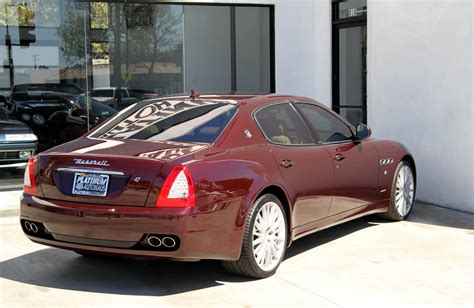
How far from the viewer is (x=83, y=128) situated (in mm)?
11312

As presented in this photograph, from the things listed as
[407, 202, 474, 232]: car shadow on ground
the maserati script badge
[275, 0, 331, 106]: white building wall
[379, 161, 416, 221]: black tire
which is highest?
[275, 0, 331, 106]: white building wall

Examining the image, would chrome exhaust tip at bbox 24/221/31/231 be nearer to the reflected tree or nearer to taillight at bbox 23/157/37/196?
taillight at bbox 23/157/37/196

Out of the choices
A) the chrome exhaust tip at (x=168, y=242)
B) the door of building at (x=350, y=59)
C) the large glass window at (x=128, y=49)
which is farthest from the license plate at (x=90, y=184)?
the door of building at (x=350, y=59)

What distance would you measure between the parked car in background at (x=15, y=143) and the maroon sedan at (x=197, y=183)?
16.1ft

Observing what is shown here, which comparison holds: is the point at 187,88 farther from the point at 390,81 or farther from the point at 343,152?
the point at 343,152

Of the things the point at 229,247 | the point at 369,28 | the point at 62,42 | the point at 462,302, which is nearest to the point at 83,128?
the point at 62,42

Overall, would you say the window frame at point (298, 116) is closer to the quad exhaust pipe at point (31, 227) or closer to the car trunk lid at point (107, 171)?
the car trunk lid at point (107, 171)

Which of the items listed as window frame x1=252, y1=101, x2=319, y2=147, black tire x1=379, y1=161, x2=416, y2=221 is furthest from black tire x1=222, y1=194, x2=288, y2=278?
black tire x1=379, y1=161, x2=416, y2=221

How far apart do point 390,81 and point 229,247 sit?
5.44 m

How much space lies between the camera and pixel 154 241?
4531mm

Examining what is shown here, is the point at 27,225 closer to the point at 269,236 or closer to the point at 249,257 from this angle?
the point at 249,257

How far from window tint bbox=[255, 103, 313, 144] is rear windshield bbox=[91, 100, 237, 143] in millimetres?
352

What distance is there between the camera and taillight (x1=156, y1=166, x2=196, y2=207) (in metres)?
4.51

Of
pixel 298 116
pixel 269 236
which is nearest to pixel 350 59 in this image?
pixel 298 116
